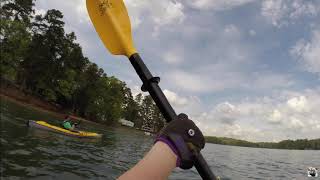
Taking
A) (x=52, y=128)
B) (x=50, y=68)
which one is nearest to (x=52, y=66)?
(x=50, y=68)

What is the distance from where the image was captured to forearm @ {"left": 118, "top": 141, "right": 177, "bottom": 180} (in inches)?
69.9

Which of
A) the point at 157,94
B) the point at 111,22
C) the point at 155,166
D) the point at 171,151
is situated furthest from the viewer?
the point at 111,22

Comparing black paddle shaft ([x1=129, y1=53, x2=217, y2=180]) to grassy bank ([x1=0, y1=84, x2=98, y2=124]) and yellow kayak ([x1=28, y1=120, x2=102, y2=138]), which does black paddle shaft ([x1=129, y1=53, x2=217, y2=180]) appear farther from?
grassy bank ([x1=0, y1=84, x2=98, y2=124])

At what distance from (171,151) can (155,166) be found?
0.51 feet

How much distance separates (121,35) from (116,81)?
90.5 m

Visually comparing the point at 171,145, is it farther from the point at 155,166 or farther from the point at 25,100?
the point at 25,100

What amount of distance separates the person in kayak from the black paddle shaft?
25cm

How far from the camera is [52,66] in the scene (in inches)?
2712

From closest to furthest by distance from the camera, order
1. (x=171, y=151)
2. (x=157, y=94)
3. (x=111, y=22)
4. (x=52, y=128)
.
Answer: (x=171, y=151)
(x=157, y=94)
(x=111, y=22)
(x=52, y=128)

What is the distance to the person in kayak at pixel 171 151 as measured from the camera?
5.88ft

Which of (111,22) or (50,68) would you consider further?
(50,68)

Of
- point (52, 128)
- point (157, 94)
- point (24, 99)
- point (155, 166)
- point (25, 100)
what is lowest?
point (155, 166)

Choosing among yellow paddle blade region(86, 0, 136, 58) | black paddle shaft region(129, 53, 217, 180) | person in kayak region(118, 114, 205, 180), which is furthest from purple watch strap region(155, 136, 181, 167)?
yellow paddle blade region(86, 0, 136, 58)

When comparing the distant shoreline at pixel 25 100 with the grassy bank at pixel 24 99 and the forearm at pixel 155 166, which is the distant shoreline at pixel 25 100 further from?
the forearm at pixel 155 166
